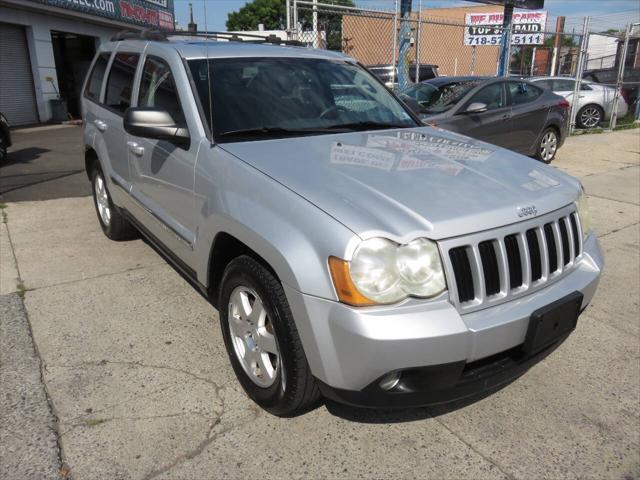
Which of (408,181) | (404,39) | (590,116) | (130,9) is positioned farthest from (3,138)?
(590,116)

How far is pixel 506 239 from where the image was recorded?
90.4 inches

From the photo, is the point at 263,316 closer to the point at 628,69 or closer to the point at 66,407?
the point at 66,407

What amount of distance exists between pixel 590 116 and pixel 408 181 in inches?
583

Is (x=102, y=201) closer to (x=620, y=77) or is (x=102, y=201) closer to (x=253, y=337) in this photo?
(x=253, y=337)

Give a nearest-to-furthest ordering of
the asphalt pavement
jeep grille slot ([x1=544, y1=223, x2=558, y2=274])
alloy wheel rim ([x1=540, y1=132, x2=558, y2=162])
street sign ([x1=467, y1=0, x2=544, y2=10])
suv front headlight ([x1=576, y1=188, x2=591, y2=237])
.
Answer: jeep grille slot ([x1=544, y1=223, x2=558, y2=274]) < suv front headlight ([x1=576, y1=188, x2=591, y2=237]) < the asphalt pavement < alloy wheel rim ([x1=540, y1=132, x2=558, y2=162]) < street sign ([x1=467, y1=0, x2=544, y2=10])

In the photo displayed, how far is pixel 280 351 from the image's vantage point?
2.33 metres

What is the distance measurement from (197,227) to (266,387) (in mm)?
976

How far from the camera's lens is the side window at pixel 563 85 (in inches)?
544

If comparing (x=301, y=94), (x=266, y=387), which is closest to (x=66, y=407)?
(x=266, y=387)

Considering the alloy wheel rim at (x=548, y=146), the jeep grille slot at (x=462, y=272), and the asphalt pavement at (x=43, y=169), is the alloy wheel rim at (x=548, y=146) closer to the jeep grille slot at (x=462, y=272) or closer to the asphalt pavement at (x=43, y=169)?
the asphalt pavement at (x=43, y=169)

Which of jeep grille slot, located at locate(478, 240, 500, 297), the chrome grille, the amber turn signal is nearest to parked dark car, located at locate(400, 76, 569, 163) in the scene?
the chrome grille

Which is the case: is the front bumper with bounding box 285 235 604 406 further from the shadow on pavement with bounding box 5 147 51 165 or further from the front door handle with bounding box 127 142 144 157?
the shadow on pavement with bounding box 5 147 51 165

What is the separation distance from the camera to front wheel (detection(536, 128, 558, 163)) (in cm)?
937

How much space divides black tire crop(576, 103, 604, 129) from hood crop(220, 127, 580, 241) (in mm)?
13497
